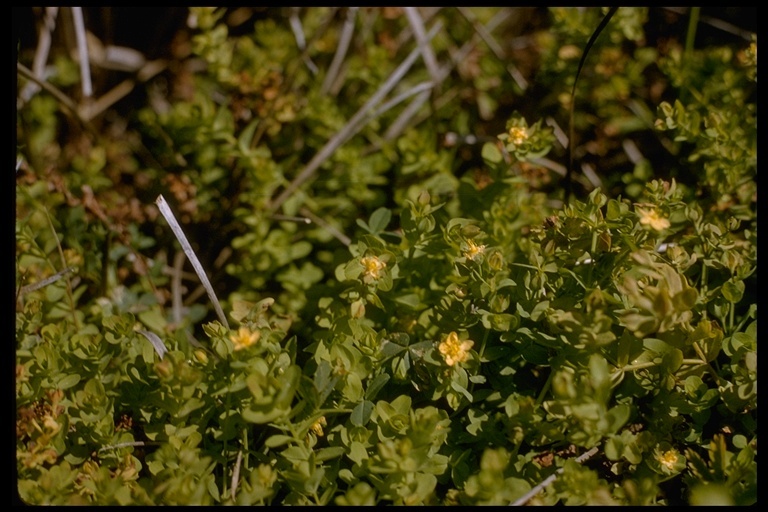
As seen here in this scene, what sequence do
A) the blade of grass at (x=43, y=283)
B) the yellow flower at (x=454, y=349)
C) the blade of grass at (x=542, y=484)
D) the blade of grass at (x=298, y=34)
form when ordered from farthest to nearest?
the blade of grass at (x=298, y=34) → the blade of grass at (x=43, y=283) → the yellow flower at (x=454, y=349) → the blade of grass at (x=542, y=484)

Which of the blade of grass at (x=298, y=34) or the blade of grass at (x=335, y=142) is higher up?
the blade of grass at (x=298, y=34)

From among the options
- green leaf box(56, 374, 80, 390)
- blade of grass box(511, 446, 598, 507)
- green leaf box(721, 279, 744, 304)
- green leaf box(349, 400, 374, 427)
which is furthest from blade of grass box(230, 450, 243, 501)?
green leaf box(721, 279, 744, 304)

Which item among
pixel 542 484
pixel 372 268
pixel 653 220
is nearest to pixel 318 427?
pixel 372 268

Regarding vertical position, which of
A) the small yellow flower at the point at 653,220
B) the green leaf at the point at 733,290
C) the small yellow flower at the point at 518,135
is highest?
the small yellow flower at the point at 518,135

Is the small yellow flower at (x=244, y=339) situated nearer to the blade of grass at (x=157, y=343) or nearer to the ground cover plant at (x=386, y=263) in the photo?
the ground cover plant at (x=386, y=263)

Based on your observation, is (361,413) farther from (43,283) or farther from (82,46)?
(82,46)

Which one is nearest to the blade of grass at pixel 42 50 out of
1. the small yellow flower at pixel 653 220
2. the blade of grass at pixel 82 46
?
the blade of grass at pixel 82 46

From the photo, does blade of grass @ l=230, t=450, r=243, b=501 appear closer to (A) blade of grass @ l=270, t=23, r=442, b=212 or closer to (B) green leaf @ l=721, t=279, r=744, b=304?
(A) blade of grass @ l=270, t=23, r=442, b=212
